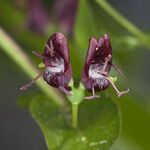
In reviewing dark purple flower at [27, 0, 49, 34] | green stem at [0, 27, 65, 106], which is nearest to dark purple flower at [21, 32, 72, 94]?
green stem at [0, 27, 65, 106]

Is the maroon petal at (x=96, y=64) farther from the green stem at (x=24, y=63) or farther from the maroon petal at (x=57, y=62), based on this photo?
the green stem at (x=24, y=63)

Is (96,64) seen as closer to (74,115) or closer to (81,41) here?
(74,115)

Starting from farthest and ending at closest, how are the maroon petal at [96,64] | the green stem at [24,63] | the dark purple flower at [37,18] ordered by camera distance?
the dark purple flower at [37,18] → the green stem at [24,63] → the maroon petal at [96,64]

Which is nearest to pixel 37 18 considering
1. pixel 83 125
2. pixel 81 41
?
pixel 81 41

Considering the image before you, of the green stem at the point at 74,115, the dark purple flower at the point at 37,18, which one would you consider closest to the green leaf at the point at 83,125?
the green stem at the point at 74,115

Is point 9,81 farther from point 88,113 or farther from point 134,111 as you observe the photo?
point 88,113

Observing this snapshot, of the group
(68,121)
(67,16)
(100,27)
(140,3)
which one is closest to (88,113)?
(68,121)
